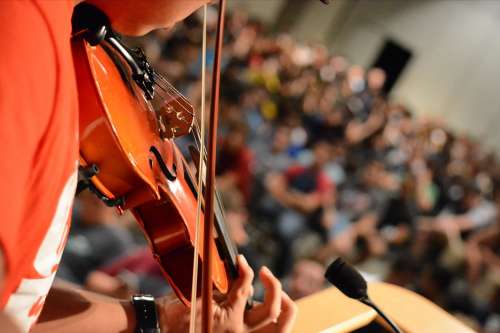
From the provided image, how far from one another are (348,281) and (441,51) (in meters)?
9.61

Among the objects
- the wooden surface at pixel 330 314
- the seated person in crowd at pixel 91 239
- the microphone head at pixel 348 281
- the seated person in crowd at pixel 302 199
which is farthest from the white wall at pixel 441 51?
the microphone head at pixel 348 281

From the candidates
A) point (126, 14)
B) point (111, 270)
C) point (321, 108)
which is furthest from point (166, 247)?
point (321, 108)

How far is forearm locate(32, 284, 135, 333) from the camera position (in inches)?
35.7

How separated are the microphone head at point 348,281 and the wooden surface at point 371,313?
96mm

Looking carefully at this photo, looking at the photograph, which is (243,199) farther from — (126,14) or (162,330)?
(126,14)

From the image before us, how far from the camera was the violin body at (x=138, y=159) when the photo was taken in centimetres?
74

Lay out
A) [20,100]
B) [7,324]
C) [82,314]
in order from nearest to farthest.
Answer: [20,100]
[7,324]
[82,314]

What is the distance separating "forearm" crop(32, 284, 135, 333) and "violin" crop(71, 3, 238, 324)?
121mm

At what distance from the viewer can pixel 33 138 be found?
45cm

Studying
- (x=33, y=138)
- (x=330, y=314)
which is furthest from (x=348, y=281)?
(x=33, y=138)

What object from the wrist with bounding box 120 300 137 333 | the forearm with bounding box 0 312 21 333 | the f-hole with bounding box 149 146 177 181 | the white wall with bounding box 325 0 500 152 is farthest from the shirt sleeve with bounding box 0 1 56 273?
the white wall with bounding box 325 0 500 152

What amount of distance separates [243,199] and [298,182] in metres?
0.60

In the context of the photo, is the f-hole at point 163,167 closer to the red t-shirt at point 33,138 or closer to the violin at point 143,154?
the violin at point 143,154

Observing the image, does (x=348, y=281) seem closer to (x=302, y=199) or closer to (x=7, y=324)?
(x=7, y=324)
